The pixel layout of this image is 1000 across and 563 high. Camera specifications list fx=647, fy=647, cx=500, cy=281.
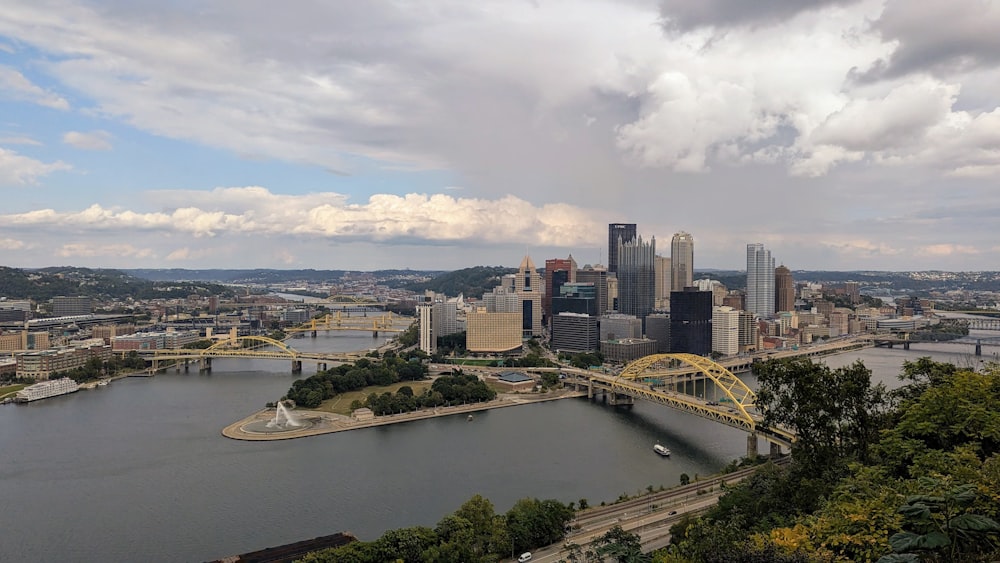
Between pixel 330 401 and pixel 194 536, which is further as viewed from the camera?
pixel 330 401

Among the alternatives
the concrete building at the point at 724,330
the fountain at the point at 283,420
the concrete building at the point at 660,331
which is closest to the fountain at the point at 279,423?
the fountain at the point at 283,420

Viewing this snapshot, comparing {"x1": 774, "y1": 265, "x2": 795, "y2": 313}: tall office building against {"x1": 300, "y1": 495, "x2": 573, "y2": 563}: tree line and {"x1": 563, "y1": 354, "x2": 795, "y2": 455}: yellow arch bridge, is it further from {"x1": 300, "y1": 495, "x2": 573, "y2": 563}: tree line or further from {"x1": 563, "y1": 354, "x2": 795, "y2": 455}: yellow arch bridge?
{"x1": 300, "y1": 495, "x2": 573, "y2": 563}: tree line

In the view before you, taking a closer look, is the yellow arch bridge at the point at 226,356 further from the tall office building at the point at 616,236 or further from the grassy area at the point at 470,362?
the tall office building at the point at 616,236

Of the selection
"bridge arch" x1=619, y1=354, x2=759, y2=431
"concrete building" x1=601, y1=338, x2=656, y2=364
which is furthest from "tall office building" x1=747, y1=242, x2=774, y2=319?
"bridge arch" x1=619, y1=354, x2=759, y2=431

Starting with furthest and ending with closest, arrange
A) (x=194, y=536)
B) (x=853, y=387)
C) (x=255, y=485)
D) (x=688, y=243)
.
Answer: (x=688, y=243)
(x=255, y=485)
(x=194, y=536)
(x=853, y=387)

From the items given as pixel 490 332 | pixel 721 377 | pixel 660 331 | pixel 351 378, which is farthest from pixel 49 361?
pixel 660 331

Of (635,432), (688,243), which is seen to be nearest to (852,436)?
(635,432)

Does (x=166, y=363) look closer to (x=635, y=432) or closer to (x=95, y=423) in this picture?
(x=95, y=423)
